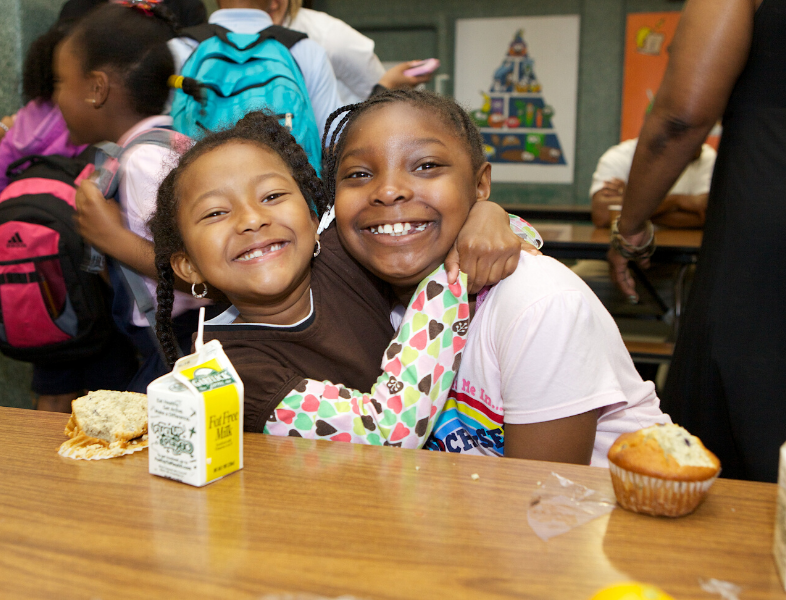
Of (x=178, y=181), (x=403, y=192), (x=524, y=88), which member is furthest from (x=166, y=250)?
(x=524, y=88)

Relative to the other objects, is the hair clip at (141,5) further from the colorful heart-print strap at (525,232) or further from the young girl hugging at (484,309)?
the colorful heart-print strap at (525,232)

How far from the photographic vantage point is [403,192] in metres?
1.26

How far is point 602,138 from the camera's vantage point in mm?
7082

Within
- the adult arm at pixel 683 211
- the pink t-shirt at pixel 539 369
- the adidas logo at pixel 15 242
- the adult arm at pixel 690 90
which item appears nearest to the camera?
the pink t-shirt at pixel 539 369

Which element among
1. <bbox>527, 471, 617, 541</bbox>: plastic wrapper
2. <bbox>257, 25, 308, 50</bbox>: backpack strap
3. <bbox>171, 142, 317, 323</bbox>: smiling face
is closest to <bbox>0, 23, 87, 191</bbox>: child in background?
<bbox>257, 25, 308, 50</bbox>: backpack strap

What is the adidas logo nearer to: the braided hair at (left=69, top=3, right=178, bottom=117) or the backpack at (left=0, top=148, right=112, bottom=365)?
the backpack at (left=0, top=148, right=112, bottom=365)

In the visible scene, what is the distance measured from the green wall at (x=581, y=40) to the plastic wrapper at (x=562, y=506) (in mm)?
6871

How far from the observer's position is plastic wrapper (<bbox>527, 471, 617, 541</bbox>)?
683 mm

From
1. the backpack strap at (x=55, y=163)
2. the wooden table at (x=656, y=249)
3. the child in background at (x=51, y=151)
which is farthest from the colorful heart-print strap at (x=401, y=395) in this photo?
the wooden table at (x=656, y=249)

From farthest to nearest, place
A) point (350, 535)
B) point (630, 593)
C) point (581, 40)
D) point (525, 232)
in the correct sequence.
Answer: point (581, 40), point (525, 232), point (350, 535), point (630, 593)

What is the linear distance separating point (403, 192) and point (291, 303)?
345 mm

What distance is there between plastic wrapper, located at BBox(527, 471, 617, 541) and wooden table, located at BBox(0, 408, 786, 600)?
12mm

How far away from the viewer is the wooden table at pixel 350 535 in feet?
1.95

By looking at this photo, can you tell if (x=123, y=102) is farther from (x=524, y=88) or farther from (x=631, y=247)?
(x=524, y=88)
